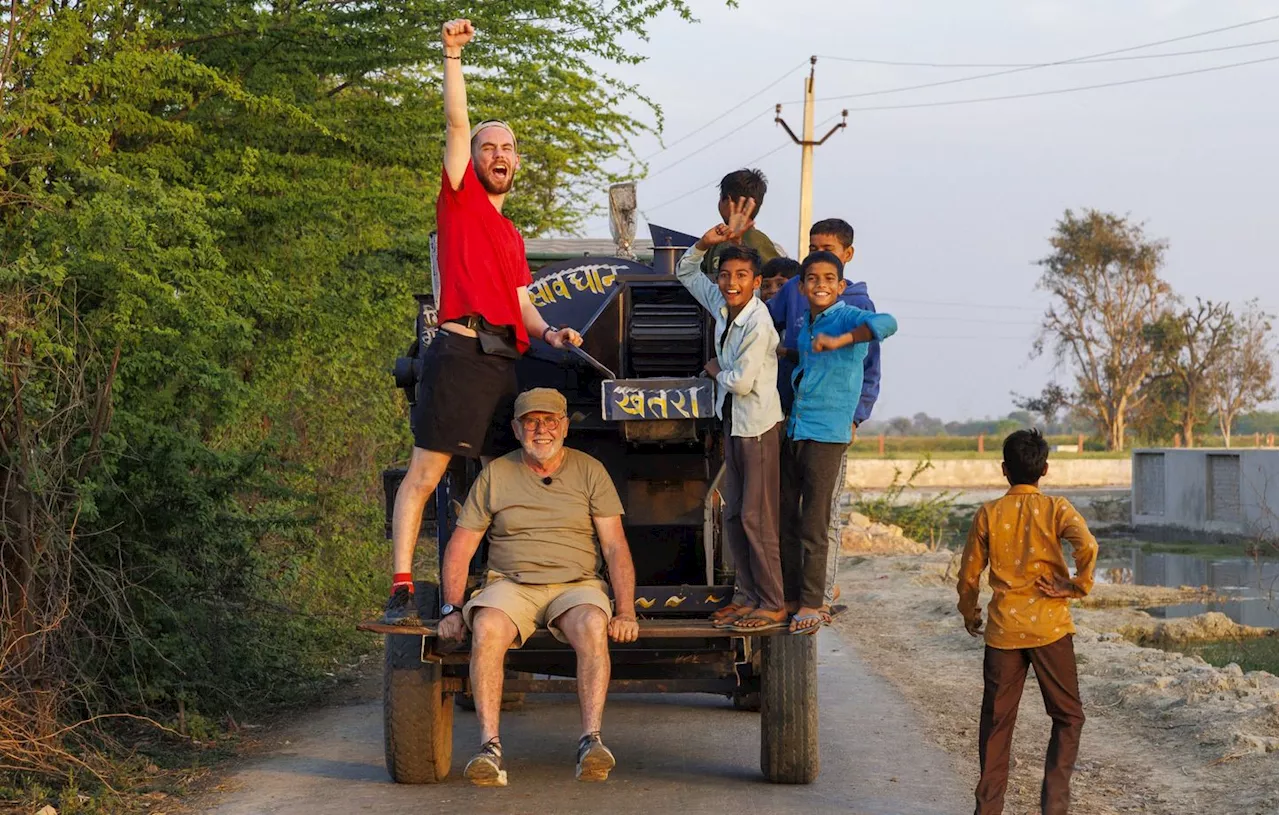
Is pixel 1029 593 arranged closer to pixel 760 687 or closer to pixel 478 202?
pixel 760 687

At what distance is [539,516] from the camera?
22.7 ft

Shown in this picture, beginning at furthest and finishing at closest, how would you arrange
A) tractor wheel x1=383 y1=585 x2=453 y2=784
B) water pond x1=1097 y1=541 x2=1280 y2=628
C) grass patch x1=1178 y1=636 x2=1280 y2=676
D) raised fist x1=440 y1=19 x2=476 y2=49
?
water pond x1=1097 y1=541 x2=1280 y2=628
grass patch x1=1178 y1=636 x2=1280 y2=676
tractor wheel x1=383 y1=585 x2=453 y2=784
raised fist x1=440 y1=19 x2=476 y2=49

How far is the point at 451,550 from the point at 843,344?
199 cm

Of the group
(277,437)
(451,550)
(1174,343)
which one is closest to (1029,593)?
(451,550)

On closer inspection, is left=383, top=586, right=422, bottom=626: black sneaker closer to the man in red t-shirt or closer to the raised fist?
the man in red t-shirt

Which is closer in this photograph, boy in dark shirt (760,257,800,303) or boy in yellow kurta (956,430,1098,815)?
boy in yellow kurta (956,430,1098,815)

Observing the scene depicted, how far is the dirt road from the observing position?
6.74 metres

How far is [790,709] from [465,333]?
7.54 ft

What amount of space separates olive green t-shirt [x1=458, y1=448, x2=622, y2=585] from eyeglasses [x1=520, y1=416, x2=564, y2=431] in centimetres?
22

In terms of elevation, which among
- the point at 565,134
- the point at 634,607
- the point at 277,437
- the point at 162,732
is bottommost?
the point at 162,732

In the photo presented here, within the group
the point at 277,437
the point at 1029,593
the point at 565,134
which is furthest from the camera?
the point at 565,134

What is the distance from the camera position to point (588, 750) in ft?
20.3

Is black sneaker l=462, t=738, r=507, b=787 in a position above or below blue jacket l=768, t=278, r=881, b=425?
below

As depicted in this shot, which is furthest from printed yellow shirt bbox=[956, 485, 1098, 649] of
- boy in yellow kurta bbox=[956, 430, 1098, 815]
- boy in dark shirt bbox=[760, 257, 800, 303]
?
boy in dark shirt bbox=[760, 257, 800, 303]
